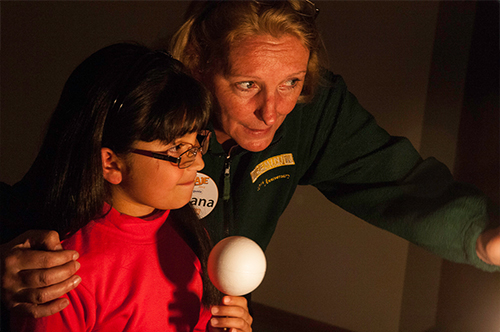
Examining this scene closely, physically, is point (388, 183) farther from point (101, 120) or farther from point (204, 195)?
point (101, 120)

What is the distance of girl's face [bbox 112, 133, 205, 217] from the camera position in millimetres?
784

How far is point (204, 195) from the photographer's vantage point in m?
1.08

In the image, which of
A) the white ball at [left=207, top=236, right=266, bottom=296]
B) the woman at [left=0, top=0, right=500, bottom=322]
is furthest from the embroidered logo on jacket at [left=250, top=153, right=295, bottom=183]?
the white ball at [left=207, top=236, right=266, bottom=296]

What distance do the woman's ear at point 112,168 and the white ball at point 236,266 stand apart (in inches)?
10.3

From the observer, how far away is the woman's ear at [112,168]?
80 centimetres

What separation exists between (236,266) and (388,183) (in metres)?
0.55

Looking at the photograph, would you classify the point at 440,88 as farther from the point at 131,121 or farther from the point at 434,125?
the point at 131,121

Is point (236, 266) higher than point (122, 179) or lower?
lower

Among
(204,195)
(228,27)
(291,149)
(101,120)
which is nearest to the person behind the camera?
(101,120)

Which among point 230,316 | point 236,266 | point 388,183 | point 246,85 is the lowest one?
point 230,316

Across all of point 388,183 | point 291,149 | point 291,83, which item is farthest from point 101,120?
point 388,183

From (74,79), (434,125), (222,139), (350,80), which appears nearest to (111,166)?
(74,79)

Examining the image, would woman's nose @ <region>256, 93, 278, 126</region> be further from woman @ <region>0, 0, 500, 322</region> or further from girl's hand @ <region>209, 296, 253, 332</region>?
girl's hand @ <region>209, 296, 253, 332</region>

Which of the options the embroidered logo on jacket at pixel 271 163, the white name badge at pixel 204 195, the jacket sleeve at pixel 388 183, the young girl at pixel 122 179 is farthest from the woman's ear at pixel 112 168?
the jacket sleeve at pixel 388 183
